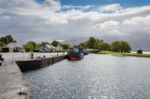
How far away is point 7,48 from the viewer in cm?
18350

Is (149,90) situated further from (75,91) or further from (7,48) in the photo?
(7,48)

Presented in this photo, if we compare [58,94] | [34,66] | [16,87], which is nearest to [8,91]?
[16,87]

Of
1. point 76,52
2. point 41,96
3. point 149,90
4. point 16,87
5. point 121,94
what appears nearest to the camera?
point 16,87

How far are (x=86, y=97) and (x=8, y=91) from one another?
12007 millimetres

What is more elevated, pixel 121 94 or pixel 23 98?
pixel 23 98

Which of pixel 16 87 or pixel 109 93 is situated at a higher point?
pixel 16 87

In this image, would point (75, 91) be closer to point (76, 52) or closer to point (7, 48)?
point (76, 52)

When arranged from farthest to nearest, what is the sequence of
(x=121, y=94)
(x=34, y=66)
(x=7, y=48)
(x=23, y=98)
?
(x=7, y=48) → (x=34, y=66) → (x=121, y=94) → (x=23, y=98)

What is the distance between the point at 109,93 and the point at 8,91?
55.5ft

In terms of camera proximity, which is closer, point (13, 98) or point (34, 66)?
point (13, 98)

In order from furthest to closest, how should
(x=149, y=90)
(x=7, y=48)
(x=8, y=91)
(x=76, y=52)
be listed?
1. (x=7, y=48)
2. (x=76, y=52)
3. (x=149, y=90)
4. (x=8, y=91)

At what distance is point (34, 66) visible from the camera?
231 ft

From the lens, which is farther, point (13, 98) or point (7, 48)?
point (7, 48)

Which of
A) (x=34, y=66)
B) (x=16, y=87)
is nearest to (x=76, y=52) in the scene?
(x=34, y=66)
